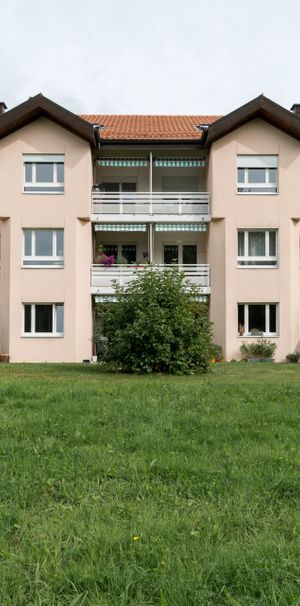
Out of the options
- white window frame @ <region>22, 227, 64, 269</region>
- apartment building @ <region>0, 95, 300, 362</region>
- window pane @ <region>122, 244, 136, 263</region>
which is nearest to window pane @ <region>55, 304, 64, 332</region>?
apartment building @ <region>0, 95, 300, 362</region>

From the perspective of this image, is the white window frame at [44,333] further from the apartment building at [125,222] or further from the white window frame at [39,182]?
the white window frame at [39,182]

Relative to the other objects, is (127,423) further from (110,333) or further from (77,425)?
(110,333)

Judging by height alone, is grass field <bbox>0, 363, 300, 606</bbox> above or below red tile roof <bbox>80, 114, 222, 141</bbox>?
below

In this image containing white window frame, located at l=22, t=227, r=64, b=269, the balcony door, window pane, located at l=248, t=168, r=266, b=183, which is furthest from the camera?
the balcony door

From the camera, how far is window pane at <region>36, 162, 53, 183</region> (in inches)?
1102

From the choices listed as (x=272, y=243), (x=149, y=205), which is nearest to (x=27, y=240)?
(x=149, y=205)

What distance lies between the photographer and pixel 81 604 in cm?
340

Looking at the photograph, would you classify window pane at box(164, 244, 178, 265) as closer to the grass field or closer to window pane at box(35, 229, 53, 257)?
window pane at box(35, 229, 53, 257)

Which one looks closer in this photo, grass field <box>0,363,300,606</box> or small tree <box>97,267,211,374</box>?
grass field <box>0,363,300,606</box>

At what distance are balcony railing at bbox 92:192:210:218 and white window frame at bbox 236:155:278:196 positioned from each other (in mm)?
2028

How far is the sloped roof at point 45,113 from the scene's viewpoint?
26719 millimetres

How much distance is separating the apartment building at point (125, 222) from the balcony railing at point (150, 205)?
0.05m

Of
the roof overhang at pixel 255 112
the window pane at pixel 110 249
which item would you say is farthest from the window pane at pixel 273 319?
the window pane at pixel 110 249

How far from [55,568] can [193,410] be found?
5.06 meters
